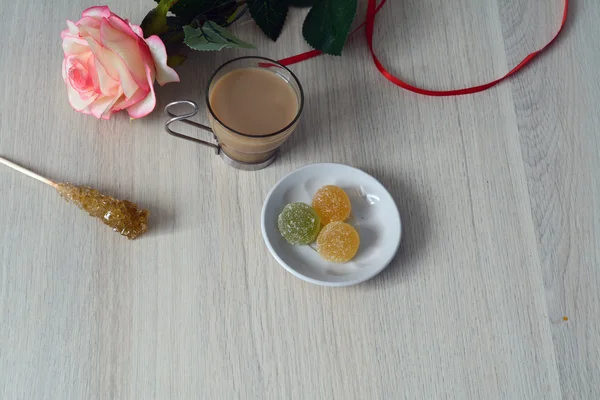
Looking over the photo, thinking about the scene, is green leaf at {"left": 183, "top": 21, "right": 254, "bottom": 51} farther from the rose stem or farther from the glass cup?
the rose stem

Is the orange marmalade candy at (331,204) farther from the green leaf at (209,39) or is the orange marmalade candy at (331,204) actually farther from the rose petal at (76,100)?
the rose petal at (76,100)

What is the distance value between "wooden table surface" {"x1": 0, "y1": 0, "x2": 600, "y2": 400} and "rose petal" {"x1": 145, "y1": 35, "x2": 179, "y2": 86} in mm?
89

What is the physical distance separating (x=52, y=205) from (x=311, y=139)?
15.1 inches

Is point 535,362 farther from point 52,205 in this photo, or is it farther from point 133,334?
point 52,205

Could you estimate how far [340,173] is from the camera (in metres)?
0.81

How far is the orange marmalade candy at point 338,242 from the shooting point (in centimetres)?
75

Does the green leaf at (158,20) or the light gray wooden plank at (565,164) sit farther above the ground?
the green leaf at (158,20)

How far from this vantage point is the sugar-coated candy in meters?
0.75

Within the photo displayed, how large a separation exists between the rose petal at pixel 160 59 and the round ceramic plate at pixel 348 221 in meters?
0.21

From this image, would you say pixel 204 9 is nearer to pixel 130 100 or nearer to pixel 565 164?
pixel 130 100

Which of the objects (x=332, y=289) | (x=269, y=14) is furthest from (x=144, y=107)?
(x=332, y=289)

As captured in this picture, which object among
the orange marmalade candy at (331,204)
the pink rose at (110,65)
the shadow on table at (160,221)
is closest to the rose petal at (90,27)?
the pink rose at (110,65)

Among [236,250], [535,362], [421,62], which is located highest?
[421,62]

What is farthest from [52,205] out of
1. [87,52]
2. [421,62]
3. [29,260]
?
[421,62]
